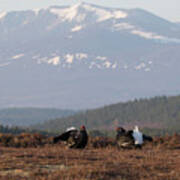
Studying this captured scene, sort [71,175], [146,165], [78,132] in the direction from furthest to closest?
[78,132], [146,165], [71,175]

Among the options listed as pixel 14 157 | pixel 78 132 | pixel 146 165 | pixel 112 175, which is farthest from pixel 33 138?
pixel 112 175

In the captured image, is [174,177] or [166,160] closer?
[174,177]

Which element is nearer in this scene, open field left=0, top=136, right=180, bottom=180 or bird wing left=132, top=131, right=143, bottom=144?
open field left=0, top=136, right=180, bottom=180

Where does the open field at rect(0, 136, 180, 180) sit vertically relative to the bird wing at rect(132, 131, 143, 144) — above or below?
below

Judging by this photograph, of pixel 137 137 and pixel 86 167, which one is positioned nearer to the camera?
pixel 86 167

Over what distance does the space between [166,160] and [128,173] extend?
168 inches

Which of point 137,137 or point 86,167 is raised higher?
point 137,137

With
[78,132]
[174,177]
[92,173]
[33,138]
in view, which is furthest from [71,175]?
[33,138]

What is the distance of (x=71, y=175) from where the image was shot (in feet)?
51.0

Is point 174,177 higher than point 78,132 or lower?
lower

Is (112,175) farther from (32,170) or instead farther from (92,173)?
(32,170)

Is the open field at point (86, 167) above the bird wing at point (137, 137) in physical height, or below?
below

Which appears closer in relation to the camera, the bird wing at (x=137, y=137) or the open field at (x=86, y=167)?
the open field at (x=86, y=167)

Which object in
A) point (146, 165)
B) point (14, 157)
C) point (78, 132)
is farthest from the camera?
point (78, 132)
